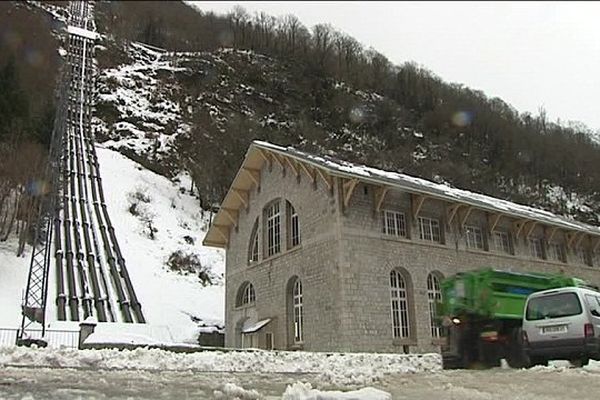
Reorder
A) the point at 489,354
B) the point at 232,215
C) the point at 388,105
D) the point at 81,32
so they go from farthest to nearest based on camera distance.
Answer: the point at 388,105 → the point at 81,32 → the point at 232,215 → the point at 489,354

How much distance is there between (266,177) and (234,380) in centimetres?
1504

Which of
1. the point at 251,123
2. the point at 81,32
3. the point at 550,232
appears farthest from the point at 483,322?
the point at 81,32

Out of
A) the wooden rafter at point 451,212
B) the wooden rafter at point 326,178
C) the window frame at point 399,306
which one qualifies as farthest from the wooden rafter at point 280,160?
the wooden rafter at point 451,212

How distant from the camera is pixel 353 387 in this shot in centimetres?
741

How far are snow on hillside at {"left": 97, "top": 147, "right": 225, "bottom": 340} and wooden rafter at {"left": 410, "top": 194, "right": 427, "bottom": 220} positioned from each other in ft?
43.6

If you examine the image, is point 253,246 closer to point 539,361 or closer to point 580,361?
point 539,361

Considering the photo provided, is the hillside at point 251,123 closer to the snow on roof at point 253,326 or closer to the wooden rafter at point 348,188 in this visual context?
the snow on roof at point 253,326

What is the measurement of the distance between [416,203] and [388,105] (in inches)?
2052

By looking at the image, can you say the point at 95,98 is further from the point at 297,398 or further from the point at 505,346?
the point at 297,398

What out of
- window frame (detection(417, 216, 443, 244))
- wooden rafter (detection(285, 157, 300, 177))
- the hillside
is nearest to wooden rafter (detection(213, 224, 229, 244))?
wooden rafter (detection(285, 157, 300, 177))

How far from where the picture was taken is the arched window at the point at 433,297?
1923cm

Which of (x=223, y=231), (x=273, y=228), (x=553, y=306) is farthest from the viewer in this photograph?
(x=223, y=231)

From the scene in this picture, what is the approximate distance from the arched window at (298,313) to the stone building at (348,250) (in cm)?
5

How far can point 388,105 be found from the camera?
70312 mm
